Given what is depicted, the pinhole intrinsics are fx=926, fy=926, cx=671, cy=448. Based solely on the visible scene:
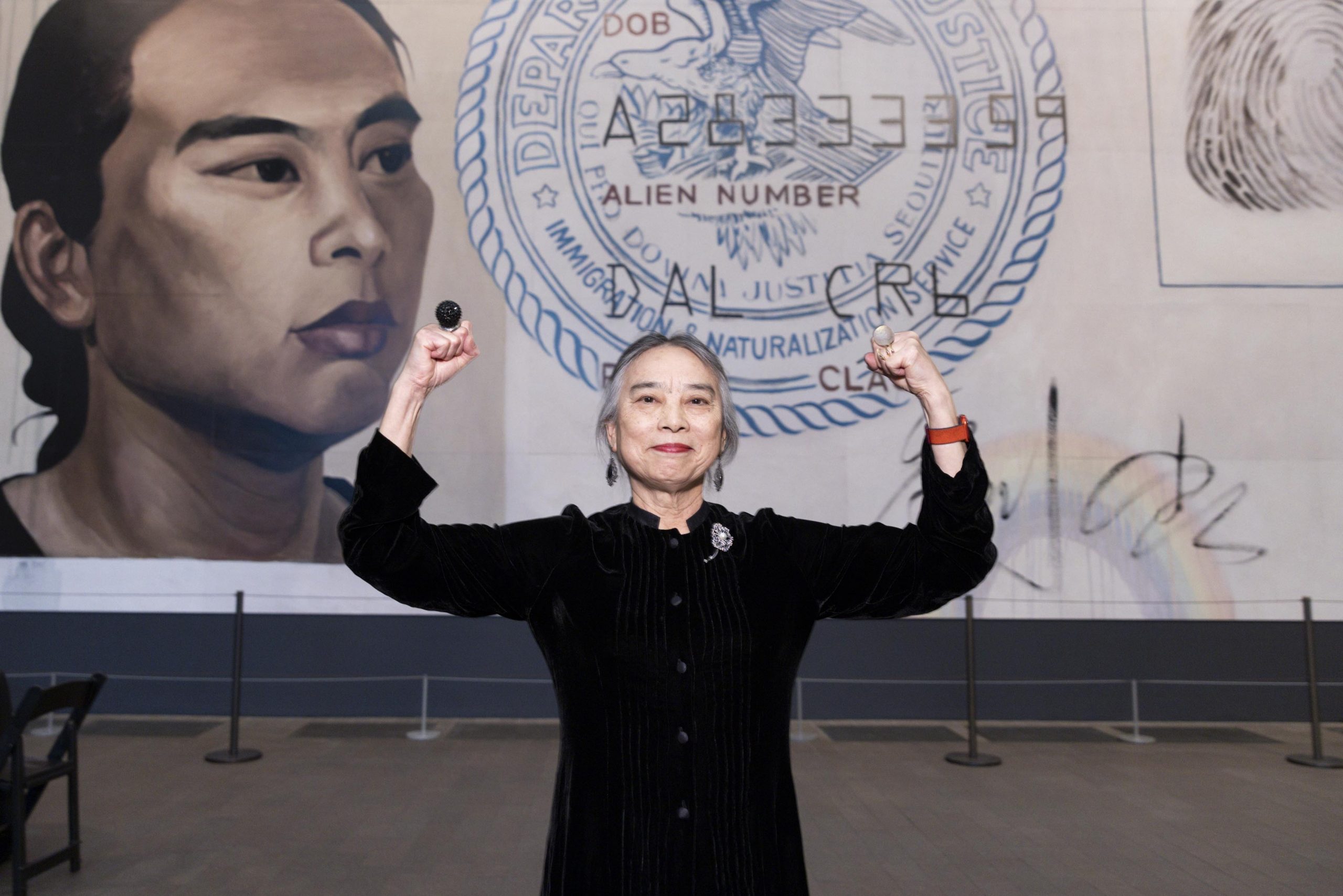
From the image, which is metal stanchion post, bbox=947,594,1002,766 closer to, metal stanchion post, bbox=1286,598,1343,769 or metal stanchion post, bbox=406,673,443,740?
metal stanchion post, bbox=1286,598,1343,769

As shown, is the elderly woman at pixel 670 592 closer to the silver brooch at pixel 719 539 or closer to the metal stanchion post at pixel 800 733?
the silver brooch at pixel 719 539

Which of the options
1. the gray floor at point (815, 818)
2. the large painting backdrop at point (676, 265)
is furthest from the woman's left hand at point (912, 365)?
the large painting backdrop at point (676, 265)

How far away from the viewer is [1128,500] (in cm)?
704

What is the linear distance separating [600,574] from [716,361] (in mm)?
441

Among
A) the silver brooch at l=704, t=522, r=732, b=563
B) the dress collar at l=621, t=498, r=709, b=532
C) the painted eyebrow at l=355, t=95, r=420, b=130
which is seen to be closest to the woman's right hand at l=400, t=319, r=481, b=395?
the dress collar at l=621, t=498, r=709, b=532

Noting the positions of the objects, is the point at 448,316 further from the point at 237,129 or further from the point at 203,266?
the point at 237,129

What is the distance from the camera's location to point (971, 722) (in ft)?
19.2

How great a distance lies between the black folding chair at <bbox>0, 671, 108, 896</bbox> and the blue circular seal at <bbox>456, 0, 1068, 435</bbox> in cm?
410

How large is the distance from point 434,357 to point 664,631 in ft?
1.89

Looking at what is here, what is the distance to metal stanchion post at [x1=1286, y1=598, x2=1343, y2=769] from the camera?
5618 mm

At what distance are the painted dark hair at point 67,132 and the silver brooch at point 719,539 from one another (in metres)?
6.94

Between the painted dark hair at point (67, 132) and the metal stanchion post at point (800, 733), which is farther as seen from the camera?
the painted dark hair at point (67, 132)

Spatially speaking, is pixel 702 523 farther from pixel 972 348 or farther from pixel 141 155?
pixel 141 155

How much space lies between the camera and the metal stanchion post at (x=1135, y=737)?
6.39 m
